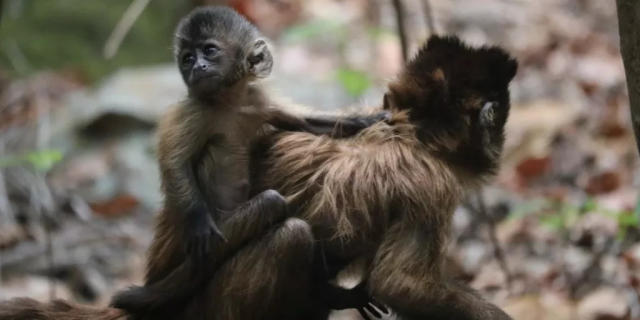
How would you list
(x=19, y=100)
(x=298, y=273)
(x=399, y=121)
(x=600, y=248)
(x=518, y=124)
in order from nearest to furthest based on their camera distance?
(x=298, y=273) < (x=399, y=121) < (x=600, y=248) < (x=518, y=124) < (x=19, y=100)

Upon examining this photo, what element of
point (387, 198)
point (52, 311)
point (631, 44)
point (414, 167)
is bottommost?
point (52, 311)

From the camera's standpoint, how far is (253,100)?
6086mm

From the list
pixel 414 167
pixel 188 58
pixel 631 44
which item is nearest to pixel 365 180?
pixel 414 167

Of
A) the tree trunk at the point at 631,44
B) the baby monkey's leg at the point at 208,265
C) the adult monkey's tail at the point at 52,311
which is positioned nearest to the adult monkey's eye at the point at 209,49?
the baby monkey's leg at the point at 208,265

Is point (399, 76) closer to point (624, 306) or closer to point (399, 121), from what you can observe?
point (399, 121)

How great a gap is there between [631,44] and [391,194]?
152cm

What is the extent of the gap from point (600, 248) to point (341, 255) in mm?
3461

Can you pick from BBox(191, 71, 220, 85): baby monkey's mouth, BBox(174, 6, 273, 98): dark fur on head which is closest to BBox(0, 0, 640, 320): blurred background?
BBox(174, 6, 273, 98): dark fur on head

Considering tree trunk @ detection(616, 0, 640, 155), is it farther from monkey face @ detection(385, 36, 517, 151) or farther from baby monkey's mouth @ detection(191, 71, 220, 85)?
baby monkey's mouth @ detection(191, 71, 220, 85)

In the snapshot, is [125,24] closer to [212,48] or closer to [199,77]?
[212,48]

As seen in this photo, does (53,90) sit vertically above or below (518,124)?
above

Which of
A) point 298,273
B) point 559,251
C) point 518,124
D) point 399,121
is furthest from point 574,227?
point 298,273

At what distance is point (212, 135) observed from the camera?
5844mm

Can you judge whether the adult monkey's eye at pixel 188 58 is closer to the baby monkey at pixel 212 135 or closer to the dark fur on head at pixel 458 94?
the baby monkey at pixel 212 135
